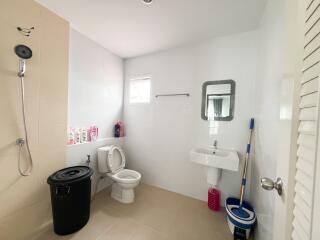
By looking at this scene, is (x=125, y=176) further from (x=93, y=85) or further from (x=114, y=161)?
(x=93, y=85)

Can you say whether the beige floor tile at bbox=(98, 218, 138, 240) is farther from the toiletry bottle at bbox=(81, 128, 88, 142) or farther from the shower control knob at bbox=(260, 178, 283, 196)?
the shower control knob at bbox=(260, 178, 283, 196)

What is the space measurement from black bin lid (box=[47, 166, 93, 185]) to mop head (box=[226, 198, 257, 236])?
1.66m

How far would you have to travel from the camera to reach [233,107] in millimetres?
1951

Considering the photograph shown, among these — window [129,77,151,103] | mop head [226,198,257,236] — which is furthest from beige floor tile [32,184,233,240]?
window [129,77,151,103]

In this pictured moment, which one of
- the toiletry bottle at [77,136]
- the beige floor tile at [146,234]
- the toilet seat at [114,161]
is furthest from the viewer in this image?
the toilet seat at [114,161]

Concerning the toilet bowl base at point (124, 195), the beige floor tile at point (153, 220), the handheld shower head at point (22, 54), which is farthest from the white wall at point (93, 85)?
the beige floor tile at point (153, 220)

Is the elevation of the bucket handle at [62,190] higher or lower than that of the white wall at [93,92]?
lower

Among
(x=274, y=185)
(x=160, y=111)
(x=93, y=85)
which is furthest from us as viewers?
(x=160, y=111)

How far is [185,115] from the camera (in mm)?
2287

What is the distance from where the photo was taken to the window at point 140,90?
262cm

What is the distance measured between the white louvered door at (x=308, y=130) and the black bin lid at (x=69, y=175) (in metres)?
1.68

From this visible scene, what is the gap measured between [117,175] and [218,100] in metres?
1.88

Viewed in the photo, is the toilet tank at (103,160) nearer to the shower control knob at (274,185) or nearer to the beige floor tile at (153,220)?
the beige floor tile at (153,220)

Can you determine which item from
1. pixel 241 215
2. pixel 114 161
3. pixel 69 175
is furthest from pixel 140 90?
pixel 241 215
